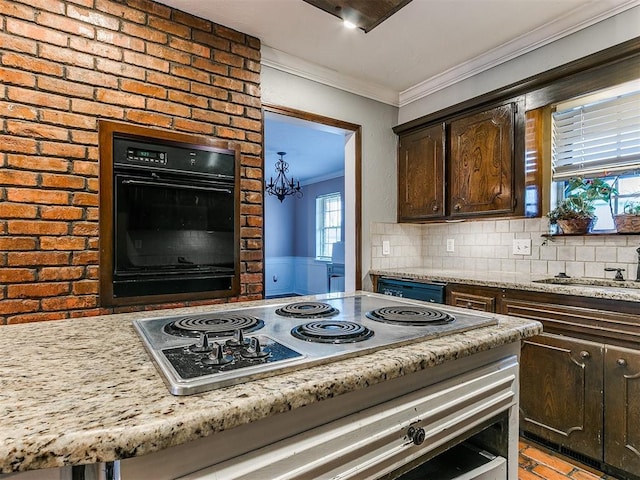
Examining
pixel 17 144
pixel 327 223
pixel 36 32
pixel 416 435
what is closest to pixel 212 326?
pixel 416 435

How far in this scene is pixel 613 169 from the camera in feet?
7.66

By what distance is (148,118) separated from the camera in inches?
83.8

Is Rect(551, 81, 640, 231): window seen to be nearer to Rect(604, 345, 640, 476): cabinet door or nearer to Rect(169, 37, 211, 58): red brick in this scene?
Rect(604, 345, 640, 476): cabinet door

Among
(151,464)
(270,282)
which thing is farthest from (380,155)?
(270,282)

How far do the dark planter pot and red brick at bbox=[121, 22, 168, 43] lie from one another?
9.07 feet

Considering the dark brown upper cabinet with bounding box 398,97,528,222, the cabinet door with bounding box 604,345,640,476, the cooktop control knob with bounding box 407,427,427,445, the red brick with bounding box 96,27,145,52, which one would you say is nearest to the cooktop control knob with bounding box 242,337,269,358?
the cooktop control knob with bounding box 407,427,427,445

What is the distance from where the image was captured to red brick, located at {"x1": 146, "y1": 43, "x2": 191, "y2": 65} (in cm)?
214

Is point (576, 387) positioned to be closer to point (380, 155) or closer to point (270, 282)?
point (380, 155)

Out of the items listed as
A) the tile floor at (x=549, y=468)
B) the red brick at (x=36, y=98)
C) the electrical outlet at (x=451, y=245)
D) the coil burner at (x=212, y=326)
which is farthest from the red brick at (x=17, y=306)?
the electrical outlet at (x=451, y=245)

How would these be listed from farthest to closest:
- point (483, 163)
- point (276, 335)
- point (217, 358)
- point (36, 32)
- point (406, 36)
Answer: point (483, 163) → point (406, 36) → point (36, 32) → point (276, 335) → point (217, 358)

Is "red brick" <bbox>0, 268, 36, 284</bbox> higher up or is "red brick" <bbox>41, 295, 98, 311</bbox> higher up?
"red brick" <bbox>0, 268, 36, 284</bbox>

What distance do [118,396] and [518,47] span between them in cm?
304

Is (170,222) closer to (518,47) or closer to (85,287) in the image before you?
(85,287)

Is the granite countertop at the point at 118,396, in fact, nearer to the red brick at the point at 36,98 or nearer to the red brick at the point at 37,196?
the red brick at the point at 37,196
